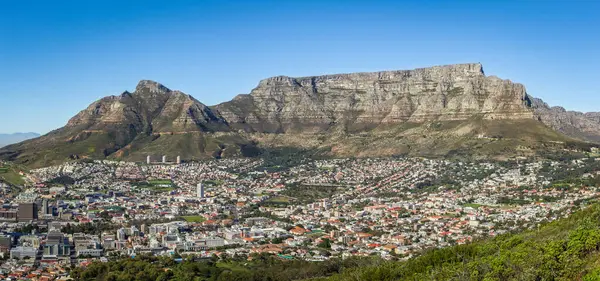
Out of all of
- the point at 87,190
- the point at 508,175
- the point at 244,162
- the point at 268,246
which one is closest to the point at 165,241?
the point at 268,246

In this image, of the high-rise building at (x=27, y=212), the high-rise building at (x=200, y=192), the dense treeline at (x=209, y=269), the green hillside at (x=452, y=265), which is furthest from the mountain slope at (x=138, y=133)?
the green hillside at (x=452, y=265)

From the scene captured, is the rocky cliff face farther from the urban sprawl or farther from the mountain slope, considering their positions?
the urban sprawl

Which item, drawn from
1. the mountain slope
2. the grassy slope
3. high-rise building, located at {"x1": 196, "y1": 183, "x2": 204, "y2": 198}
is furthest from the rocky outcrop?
the grassy slope

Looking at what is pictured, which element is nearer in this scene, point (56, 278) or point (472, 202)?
point (56, 278)

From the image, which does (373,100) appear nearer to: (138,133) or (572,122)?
(138,133)

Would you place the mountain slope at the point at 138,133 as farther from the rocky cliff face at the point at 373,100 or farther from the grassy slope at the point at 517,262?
the grassy slope at the point at 517,262

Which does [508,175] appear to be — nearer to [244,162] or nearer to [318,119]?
[244,162]

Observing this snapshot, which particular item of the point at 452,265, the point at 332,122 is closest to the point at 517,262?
the point at 452,265
